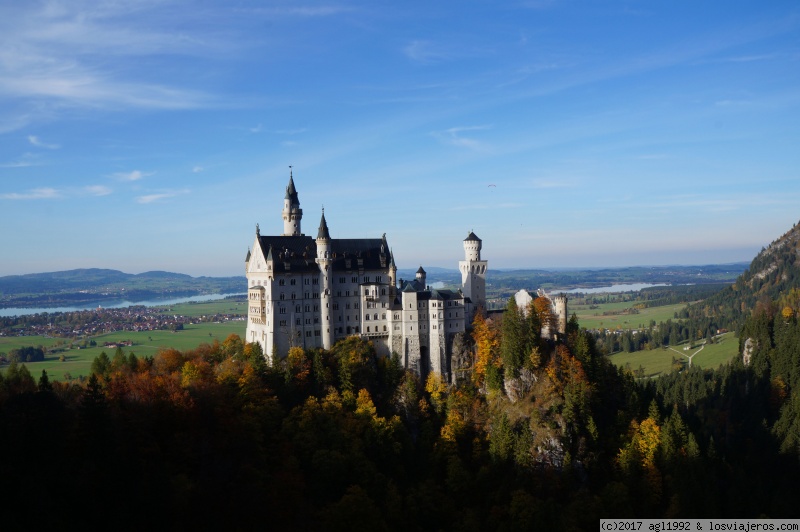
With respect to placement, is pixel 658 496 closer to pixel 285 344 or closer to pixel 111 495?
pixel 285 344

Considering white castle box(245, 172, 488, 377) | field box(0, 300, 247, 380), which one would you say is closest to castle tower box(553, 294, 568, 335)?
white castle box(245, 172, 488, 377)

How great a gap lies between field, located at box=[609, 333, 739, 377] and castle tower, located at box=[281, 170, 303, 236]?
96.5m

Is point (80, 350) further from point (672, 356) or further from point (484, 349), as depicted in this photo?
point (672, 356)

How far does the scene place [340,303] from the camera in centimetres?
9194

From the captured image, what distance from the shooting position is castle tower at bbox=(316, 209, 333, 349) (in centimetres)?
8975

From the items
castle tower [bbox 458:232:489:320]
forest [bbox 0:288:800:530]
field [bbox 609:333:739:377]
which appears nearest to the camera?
forest [bbox 0:288:800:530]

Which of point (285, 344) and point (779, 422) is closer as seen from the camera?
point (285, 344)

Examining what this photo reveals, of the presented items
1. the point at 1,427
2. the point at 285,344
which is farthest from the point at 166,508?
the point at 285,344

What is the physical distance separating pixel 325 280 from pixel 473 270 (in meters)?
21.8

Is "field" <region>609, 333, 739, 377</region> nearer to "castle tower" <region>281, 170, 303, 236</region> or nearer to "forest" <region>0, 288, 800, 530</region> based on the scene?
"forest" <region>0, 288, 800, 530</region>

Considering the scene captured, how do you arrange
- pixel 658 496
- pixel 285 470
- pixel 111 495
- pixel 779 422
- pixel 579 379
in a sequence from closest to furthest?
pixel 111 495 → pixel 285 470 → pixel 658 496 → pixel 579 379 → pixel 779 422

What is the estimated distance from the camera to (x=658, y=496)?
75.4m

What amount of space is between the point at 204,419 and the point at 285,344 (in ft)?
63.3

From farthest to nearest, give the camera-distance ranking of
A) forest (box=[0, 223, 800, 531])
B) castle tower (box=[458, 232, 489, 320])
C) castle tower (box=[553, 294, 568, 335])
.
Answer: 1. castle tower (box=[458, 232, 489, 320])
2. castle tower (box=[553, 294, 568, 335])
3. forest (box=[0, 223, 800, 531])
